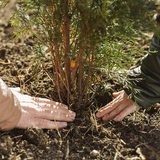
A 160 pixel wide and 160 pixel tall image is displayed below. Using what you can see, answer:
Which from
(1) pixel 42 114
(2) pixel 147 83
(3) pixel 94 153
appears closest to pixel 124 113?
(2) pixel 147 83

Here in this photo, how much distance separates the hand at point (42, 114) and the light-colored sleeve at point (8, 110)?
34 millimetres

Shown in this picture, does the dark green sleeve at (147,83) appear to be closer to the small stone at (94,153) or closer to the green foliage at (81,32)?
the green foliage at (81,32)

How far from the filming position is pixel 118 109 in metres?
2.07

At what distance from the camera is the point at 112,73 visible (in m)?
1.97

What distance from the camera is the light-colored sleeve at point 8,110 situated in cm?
187

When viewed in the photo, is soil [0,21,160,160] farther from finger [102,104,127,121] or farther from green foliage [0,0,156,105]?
green foliage [0,0,156,105]

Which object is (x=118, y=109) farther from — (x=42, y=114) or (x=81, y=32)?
(x=81, y=32)

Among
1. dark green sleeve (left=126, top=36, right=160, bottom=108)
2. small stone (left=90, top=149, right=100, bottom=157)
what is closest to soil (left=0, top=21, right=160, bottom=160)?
small stone (left=90, top=149, right=100, bottom=157)

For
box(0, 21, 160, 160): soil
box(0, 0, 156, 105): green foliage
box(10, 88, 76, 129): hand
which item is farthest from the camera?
box(10, 88, 76, 129): hand

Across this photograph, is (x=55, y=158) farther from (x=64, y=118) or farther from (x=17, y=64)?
(x=17, y=64)

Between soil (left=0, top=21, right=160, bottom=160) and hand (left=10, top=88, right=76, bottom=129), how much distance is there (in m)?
0.03

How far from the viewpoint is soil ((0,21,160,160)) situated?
1.84 meters

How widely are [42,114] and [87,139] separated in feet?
0.81

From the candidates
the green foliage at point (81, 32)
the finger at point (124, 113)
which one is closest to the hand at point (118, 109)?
the finger at point (124, 113)
